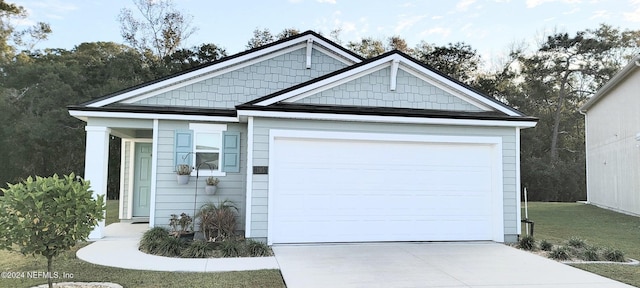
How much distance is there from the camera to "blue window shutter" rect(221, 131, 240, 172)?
1002 cm

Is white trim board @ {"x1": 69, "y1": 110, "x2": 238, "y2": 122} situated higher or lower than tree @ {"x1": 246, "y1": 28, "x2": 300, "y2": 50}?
lower

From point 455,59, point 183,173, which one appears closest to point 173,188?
point 183,173

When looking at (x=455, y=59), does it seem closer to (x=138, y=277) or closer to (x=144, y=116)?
(x=144, y=116)

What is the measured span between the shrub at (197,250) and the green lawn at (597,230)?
6278mm

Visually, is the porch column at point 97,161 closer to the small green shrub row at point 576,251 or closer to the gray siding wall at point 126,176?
the gray siding wall at point 126,176

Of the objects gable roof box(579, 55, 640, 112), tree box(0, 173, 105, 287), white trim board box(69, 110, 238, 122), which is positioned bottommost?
tree box(0, 173, 105, 287)

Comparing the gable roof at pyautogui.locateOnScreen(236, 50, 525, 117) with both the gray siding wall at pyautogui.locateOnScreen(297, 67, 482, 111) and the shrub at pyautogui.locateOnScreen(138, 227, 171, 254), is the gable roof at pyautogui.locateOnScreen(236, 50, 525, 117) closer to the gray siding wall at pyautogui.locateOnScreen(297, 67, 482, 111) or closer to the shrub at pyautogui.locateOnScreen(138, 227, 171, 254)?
the gray siding wall at pyautogui.locateOnScreen(297, 67, 482, 111)

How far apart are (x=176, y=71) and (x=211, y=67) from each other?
15228 millimetres

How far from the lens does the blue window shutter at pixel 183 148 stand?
977cm

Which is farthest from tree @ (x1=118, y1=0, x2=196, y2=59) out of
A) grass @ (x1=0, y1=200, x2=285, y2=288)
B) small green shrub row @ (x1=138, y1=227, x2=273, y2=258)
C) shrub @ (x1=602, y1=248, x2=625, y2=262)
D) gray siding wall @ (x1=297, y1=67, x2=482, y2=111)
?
shrub @ (x1=602, y1=248, x2=625, y2=262)

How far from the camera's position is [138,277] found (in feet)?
19.8

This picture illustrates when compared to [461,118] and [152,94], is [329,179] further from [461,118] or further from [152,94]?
[152,94]

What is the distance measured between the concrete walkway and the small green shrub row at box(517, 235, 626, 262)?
507 centimetres

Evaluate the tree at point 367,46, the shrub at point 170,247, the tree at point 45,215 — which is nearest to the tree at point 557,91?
the tree at point 367,46
